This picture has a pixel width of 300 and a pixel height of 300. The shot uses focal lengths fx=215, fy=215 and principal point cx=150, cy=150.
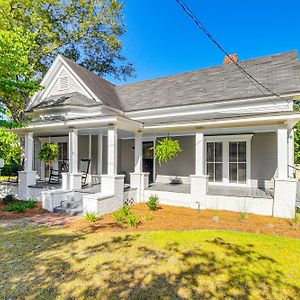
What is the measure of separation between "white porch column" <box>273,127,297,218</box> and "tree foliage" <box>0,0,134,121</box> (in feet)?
41.8

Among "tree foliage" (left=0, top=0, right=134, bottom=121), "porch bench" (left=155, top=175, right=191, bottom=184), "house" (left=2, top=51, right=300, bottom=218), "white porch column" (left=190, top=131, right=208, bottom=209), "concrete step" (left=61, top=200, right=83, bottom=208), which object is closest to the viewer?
"house" (left=2, top=51, right=300, bottom=218)

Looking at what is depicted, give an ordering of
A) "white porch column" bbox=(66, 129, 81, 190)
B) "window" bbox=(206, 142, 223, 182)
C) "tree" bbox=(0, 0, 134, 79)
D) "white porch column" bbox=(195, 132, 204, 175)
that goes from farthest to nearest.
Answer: "tree" bbox=(0, 0, 134, 79) < "window" bbox=(206, 142, 223, 182) < "white porch column" bbox=(66, 129, 81, 190) < "white porch column" bbox=(195, 132, 204, 175)

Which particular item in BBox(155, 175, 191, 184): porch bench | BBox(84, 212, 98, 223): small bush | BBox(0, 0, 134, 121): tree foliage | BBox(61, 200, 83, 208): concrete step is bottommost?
BBox(84, 212, 98, 223): small bush

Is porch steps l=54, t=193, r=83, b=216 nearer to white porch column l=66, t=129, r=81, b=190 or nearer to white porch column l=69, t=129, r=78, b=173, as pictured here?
white porch column l=66, t=129, r=81, b=190

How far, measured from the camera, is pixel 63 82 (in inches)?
504

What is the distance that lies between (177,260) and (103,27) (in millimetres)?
20644

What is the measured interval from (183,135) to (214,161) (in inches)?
89.1

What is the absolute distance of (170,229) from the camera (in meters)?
6.40

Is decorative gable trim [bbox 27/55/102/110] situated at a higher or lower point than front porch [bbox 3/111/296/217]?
higher

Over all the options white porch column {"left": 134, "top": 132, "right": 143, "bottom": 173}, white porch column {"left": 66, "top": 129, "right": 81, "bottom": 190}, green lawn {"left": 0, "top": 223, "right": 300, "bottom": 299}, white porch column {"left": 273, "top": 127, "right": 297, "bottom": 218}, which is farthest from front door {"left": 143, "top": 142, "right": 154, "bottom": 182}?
green lawn {"left": 0, "top": 223, "right": 300, "bottom": 299}

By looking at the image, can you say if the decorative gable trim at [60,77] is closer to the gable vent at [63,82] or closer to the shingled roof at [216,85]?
the gable vent at [63,82]

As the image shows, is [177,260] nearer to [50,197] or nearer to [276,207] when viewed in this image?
[276,207]

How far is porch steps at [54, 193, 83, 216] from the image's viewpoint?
8.17 m

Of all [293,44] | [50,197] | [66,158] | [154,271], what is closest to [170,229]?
[154,271]
